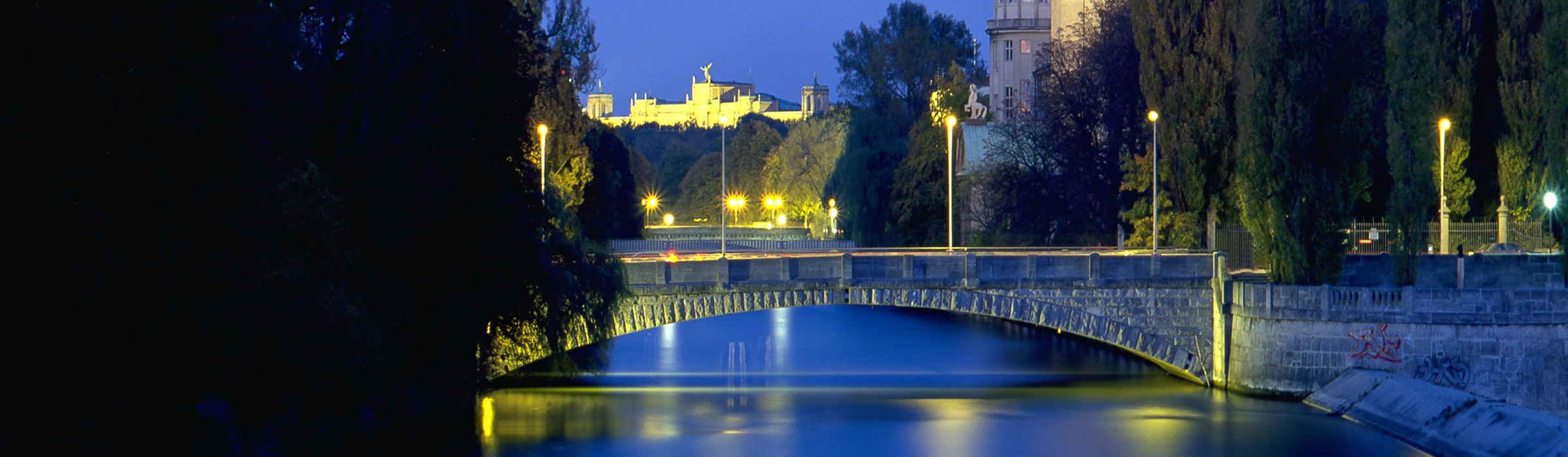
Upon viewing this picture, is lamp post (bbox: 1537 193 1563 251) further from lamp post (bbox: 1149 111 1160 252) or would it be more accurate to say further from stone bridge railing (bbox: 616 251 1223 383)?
stone bridge railing (bbox: 616 251 1223 383)

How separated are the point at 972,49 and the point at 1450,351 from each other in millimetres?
73973

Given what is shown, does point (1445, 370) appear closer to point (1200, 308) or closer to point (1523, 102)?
point (1200, 308)

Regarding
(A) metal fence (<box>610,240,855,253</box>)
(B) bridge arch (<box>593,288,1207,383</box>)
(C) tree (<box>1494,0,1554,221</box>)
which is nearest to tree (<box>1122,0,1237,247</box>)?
(B) bridge arch (<box>593,288,1207,383</box>)

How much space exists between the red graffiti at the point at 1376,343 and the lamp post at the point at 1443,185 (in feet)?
28.6

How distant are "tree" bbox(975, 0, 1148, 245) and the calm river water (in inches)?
235

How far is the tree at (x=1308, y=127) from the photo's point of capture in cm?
3488

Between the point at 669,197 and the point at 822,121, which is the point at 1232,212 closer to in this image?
the point at 822,121

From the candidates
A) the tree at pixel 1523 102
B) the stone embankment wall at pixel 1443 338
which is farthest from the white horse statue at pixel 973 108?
the stone embankment wall at pixel 1443 338

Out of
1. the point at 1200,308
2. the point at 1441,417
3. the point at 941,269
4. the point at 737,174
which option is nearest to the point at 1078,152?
the point at 1200,308

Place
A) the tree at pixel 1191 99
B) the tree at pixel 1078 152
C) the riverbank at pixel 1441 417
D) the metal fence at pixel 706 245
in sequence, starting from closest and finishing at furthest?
the riverbank at pixel 1441 417
the tree at pixel 1191 99
the tree at pixel 1078 152
the metal fence at pixel 706 245

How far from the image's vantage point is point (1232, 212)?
142 ft

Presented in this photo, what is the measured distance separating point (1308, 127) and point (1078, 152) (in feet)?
64.9

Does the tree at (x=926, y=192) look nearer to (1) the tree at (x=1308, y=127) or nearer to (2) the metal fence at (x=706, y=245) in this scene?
(2) the metal fence at (x=706, y=245)

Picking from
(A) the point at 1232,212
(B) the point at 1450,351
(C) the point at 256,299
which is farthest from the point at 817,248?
(C) the point at 256,299
